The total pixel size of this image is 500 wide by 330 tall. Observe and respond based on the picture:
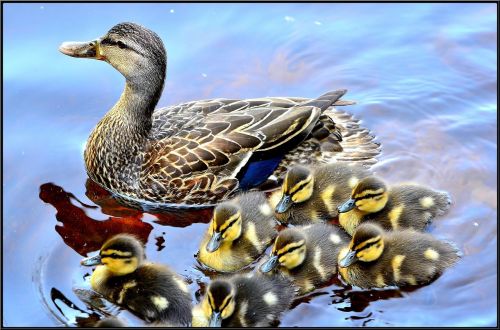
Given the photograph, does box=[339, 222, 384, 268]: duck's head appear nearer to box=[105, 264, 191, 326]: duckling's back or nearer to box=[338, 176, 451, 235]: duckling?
box=[338, 176, 451, 235]: duckling

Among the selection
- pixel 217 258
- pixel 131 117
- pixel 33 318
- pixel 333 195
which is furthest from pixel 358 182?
pixel 33 318

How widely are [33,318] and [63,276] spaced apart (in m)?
0.30

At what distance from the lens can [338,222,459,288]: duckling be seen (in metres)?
4.76

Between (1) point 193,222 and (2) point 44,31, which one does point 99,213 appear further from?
(2) point 44,31

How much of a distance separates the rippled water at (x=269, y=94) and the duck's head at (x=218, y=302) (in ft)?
1.43

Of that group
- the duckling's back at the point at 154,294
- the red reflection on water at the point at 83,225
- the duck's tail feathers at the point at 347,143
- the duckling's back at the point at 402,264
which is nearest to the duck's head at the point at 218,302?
the duckling's back at the point at 154,294

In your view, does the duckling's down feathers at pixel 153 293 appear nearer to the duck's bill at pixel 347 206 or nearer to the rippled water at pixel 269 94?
the rippled water at pixel 269 94

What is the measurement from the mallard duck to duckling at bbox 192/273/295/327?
869 mm

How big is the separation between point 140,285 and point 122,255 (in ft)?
0.58

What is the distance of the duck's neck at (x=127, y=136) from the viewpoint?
18.0 feet

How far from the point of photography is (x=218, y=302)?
4.32 meters

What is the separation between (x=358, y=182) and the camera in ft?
16.7

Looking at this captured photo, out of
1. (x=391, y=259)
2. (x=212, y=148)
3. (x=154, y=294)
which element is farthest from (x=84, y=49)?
(x=391, y=259)

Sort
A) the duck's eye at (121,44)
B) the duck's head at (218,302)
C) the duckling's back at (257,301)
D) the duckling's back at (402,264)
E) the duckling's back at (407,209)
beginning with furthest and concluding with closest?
the duck's eye at (121,44) < the duckling's back at (407,209) < the duckling's back at (402,264) < the duckling's back at (257,301) < the duck's head at (218,302)
